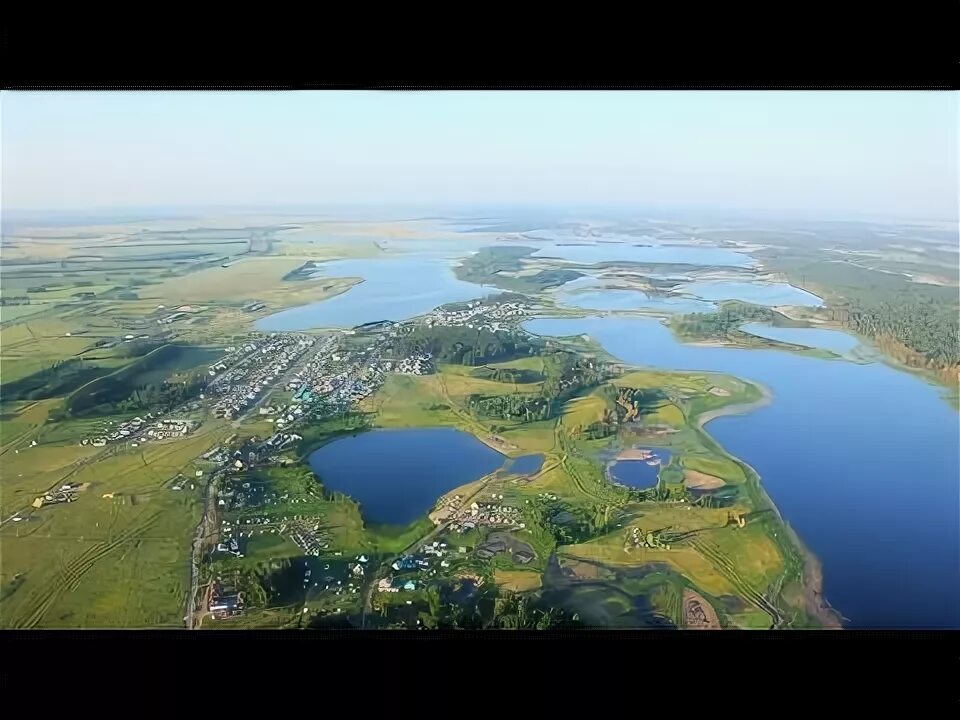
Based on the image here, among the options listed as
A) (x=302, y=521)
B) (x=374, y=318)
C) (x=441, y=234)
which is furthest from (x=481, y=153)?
(x=302, y=521)

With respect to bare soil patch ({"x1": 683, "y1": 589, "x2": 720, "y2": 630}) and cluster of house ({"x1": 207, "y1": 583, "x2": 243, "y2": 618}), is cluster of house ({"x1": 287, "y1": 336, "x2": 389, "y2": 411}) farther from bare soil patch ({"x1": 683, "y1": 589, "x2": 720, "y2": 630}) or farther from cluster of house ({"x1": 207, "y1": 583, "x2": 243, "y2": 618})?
bare soil patch ({"x1": 683, "y1": 589, "x2": 720, "y2": 630})

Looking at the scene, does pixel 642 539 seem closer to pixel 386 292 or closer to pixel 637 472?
pixel 637 472

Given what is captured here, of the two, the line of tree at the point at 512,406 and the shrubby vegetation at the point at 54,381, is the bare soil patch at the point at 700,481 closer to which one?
the line of tree at the point at 512,406

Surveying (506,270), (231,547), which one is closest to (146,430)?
(231,547)

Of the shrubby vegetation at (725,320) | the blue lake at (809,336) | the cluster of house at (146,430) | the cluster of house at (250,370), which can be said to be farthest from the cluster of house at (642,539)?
the cluster of house at (146,430)

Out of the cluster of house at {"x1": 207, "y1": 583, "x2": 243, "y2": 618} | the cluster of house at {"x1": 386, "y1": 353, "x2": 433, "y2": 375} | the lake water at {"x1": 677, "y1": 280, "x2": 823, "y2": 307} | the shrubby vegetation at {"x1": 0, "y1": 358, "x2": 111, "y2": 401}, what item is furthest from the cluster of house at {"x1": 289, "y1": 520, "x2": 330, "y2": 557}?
the lake water at {"x1": 677, "y1": 280, "x2": 823, "y2": 307}
